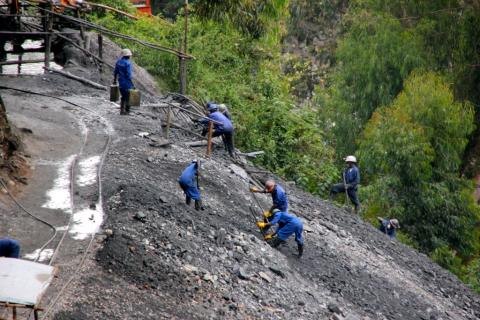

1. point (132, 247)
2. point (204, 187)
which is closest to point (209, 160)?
point (204, 187)

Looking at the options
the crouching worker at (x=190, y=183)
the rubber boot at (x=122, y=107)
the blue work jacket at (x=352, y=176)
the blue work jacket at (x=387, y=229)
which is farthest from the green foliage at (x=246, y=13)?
the blue work jacket at (x=387, y=229)

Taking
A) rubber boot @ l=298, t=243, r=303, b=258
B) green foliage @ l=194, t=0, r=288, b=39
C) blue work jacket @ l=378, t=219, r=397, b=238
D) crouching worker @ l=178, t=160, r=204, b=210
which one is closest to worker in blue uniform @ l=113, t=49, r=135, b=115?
green foliage @ l=194, t=0, r=288, b=39

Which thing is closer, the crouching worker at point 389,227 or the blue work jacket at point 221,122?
the blue work jacket at point 221,122

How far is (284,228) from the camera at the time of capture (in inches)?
542

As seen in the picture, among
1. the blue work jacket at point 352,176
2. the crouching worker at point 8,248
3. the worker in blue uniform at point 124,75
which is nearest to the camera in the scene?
the crouching worker at point 8,248

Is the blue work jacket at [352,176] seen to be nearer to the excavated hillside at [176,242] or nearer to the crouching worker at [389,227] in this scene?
the excavated hillside at [176,242]

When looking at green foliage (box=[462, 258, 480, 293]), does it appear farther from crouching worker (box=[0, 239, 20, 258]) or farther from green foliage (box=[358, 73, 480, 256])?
crouching worker (box=[0, 239, 20, 258])

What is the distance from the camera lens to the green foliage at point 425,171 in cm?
2381

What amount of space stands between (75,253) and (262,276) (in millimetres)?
3049

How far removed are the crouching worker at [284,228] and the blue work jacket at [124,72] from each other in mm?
5062

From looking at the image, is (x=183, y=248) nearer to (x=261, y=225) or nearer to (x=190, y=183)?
(x=190, y=183)

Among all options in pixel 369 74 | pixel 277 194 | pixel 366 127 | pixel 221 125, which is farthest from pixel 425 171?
pixel 277 194

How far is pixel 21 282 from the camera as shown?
7.70 meters

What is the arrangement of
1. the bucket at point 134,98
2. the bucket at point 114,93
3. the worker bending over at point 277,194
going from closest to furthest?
the worker bending over at point 277,194, the bucket at point 134,98, the bucket at point 114,93
